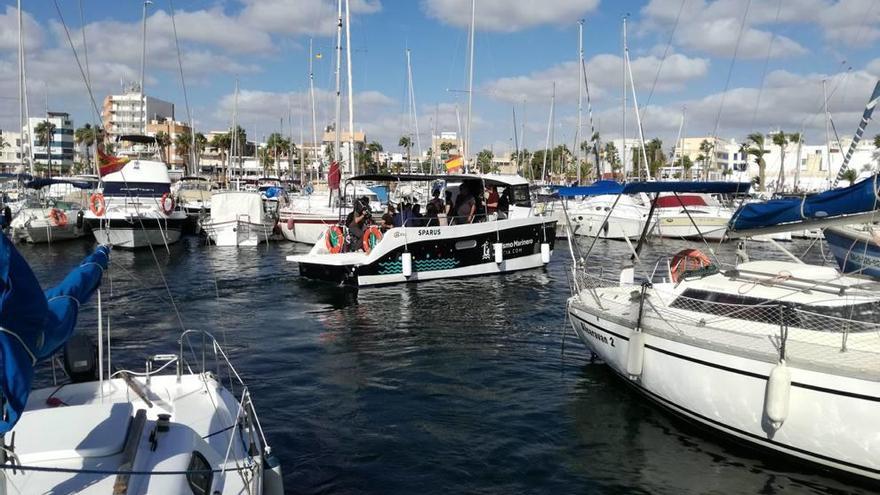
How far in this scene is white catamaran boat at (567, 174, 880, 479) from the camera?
24.5 feet

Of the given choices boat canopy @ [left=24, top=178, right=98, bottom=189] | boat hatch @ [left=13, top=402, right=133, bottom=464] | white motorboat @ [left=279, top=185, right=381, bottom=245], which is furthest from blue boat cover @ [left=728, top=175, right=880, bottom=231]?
boat canopy @ [left=24, top=178, right=98, bottom=189]

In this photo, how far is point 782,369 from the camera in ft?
25.2

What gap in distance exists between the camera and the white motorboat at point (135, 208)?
98.3 feet

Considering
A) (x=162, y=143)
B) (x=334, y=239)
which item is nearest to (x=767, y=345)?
(x=334, y=239)

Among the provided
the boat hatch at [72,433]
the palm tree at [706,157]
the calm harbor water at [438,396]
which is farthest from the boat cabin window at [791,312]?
the palm tree at [706,157]

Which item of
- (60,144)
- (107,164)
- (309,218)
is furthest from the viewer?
(60,144)

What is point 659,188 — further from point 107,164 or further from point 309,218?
point 309,218

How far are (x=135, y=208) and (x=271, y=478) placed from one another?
89.1 feet

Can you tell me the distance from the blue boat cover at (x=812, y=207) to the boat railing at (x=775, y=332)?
1.45 m

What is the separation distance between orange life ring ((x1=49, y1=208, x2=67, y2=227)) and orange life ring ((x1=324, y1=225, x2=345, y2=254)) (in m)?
19.0

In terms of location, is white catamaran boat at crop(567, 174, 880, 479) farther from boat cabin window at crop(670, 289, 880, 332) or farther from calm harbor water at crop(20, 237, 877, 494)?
calm harbor water at crop(20, 237, 877, 494)

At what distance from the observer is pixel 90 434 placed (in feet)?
16.2

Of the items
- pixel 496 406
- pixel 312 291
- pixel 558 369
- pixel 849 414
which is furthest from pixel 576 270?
pixel 312 291

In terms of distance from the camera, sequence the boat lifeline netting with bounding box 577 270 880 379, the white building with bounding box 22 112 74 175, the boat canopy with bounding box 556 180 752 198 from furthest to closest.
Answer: the white building with bounding box 22 112 74 175 < the boat canopy with bounding box 556 180 752 198 < the boat lifeline netting with bounding box 577 270 880 379
